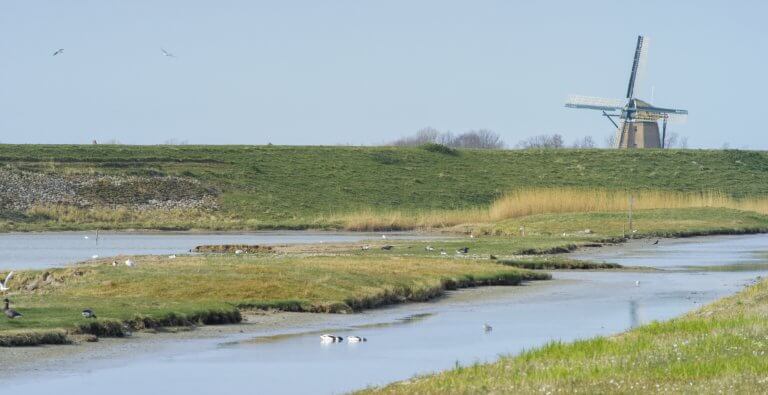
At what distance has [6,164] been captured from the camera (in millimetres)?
92312

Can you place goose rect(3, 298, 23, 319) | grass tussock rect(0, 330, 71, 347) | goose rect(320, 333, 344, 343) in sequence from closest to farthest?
grass tussock rect(0, 330, 71, 347) < goose rect(3, 298, 23, 319) < goose rect(320, 333, 344, 343)

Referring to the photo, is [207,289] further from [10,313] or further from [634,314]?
[634,314]

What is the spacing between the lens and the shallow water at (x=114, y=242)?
4739cm

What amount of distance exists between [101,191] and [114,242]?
2808cm

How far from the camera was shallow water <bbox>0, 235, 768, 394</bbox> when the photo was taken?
19625 mm

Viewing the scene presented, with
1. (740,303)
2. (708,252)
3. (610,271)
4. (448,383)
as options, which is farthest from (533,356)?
(708,252)

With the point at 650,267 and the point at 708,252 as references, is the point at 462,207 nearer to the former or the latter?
the point at 708,252

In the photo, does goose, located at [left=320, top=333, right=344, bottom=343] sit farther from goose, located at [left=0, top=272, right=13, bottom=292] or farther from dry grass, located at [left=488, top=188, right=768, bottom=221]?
dry grass, located at [left=488, top=188, right=768, bottom=221]

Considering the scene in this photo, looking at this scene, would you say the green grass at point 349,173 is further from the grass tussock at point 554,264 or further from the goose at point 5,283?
the goose at point 5,283

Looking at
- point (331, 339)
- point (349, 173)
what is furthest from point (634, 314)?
point (349, 173)

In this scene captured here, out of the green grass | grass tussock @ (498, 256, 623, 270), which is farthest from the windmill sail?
grass tussock @ (498, 256, 623, 270)

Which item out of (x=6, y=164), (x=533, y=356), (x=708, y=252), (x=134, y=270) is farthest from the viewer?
(x=6, y=164)

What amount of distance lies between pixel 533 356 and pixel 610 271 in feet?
89.2

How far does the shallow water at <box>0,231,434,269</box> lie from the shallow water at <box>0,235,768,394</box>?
16136mm
